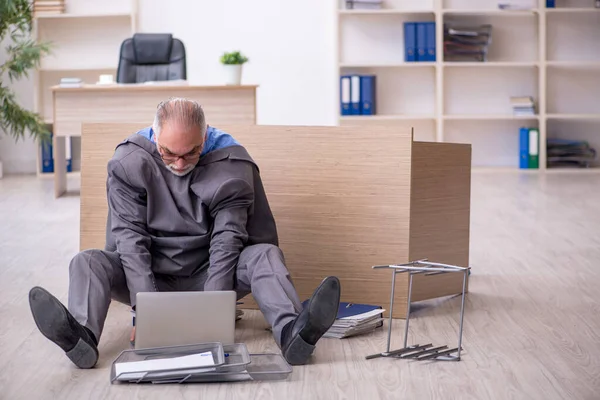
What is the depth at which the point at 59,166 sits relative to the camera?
646 centimetres

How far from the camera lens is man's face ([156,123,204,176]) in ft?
8.55

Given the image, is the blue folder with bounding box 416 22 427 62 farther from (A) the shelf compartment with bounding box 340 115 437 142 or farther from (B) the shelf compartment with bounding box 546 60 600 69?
(B) the shelf compartment with bounding box 546 60 600 69

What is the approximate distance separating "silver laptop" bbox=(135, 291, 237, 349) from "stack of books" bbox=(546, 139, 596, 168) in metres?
6.00

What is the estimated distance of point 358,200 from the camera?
310 centimetres

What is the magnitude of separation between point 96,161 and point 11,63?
4279 mm

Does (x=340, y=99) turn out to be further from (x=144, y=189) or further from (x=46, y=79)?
(x=144, y=189)

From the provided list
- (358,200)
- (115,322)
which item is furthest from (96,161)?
(358,200)

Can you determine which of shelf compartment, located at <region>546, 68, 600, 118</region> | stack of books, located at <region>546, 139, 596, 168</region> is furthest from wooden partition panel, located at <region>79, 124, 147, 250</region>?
shelf compartment, located at <region>546, 68, 600, 118</region>

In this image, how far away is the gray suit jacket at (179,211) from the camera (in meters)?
2.66

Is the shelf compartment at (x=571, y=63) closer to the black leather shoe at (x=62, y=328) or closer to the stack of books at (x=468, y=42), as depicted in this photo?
the stack of books at (x=468, y=42)

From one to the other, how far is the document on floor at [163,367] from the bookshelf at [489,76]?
225 inches

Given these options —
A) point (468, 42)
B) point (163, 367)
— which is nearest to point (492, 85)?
point (468, 42)

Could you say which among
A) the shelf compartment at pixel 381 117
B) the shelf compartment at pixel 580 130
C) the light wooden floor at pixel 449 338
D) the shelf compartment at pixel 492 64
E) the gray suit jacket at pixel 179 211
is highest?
the shelf compartment at pixel 492 64

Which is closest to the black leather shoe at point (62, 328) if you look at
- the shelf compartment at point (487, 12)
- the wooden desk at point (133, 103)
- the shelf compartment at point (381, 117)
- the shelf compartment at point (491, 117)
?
the wooden desk at point (133, 103)
